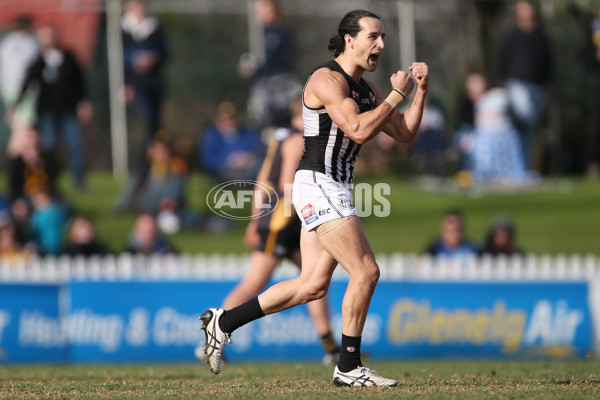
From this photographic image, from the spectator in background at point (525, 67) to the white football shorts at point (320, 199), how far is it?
1241 centimetres

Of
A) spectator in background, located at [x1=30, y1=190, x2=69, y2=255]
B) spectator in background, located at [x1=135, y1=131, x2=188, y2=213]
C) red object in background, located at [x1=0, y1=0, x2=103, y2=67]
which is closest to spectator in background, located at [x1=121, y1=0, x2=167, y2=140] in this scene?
red object in background, located at [x1=0, y1=0, x2=103, y2=67]

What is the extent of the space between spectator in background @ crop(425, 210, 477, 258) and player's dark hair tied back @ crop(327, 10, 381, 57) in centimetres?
620

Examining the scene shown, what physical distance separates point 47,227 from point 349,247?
8913 millimetres

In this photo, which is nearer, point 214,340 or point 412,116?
point 412,116

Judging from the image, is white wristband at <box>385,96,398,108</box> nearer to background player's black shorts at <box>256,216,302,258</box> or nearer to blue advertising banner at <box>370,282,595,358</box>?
background player's black shorts at <box>256,216,302,258</box>

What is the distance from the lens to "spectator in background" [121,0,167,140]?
16.7 m

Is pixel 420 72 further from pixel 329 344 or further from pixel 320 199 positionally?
pixel 329 344

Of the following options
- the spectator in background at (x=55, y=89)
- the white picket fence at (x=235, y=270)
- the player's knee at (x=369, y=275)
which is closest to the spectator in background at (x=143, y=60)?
the spectator in background at (x=55, y=89)

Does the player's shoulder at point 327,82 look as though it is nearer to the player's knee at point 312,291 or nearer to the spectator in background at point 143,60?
the player's knee at point 312,291

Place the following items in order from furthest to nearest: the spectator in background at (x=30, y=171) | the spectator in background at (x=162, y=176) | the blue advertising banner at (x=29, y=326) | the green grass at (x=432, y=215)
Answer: the green grass at (x=432, y=215) < the spectator in background at (x=162, y=176) < the spectator in background at (x=30, y=171) < the blue advertising banner at (x=29, y=326)

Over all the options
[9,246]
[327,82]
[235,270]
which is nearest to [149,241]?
[235,270]

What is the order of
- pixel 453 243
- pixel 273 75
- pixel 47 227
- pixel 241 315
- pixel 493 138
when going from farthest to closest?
pixel 493 138 → pixel 273 75 → pixel 47 227 → pixel 453 243 → pixel 241 315

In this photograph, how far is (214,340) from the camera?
6.21 metres

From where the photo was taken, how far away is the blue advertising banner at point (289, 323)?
36.1 ft
